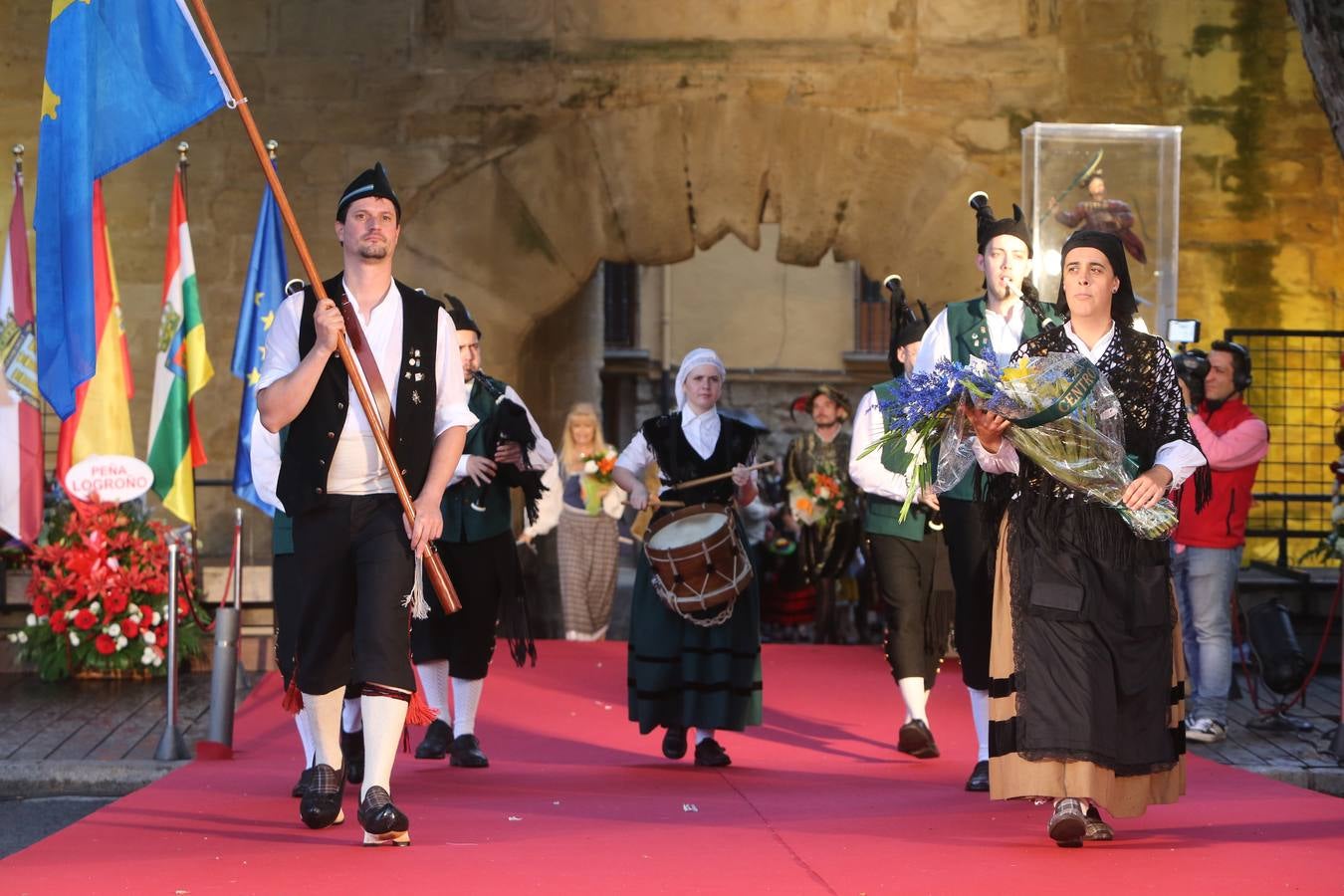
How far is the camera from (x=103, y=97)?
607cm

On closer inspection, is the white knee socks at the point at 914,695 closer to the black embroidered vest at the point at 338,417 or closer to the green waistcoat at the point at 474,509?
the green waistcoat at the point at 474,509

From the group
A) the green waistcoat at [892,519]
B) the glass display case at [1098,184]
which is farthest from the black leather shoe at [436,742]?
the glass display case at [1098,184]

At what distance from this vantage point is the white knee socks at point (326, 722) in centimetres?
535

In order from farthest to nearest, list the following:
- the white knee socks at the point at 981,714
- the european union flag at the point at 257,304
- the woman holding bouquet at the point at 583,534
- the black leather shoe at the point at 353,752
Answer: the woman holding bouquet at the point at 583,534, the european union flag at the point at 257,304, the white knee socks at the point at 981,714, the black leather shoe at the point at 353,752

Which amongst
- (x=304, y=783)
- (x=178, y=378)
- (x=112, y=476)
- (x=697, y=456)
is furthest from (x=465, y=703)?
(x=178, y=378)

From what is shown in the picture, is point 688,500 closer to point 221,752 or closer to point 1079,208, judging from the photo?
point 221,752

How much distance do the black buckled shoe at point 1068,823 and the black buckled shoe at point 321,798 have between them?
2.03 m

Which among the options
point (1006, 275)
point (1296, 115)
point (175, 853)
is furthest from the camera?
point (1296, 115)

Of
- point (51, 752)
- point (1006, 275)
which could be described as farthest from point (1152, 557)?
point (51, 752)

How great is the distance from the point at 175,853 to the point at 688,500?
118 inches

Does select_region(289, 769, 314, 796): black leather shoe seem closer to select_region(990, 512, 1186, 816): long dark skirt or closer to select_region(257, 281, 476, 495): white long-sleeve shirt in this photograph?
select_region(257, 281, 476, 495): white long-sleeve shirt

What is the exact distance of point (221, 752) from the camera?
755 centimetres

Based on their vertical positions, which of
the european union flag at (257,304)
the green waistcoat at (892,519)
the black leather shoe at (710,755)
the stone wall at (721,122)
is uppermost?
the stone wall at (721,122)

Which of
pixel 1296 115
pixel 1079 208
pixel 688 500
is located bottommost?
pixel 688 500
